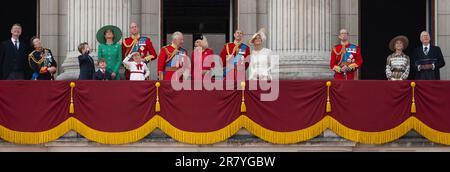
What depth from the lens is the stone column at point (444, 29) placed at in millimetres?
33875

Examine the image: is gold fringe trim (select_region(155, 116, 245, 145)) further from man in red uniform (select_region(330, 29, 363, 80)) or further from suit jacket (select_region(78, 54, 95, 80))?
man in red uniform (select_region(330, 29, 363, 80))

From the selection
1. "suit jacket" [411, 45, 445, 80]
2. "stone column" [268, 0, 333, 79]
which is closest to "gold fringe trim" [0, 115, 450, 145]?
"suit jacket" [411, 45, 445, 80]

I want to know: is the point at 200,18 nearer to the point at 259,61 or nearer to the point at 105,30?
the point at 105,30

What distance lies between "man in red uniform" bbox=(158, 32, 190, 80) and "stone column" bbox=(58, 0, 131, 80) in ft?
10.2

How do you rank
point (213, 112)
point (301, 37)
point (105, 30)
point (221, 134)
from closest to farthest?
point (221, 134), point (213, 112), point (105, 30), point (301, 37)

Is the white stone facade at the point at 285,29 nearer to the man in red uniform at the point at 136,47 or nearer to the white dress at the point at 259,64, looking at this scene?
the man in red uniform at the point at 136,47

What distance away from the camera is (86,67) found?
96.1ft

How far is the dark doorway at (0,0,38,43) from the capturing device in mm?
36156

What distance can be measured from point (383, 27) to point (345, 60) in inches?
320

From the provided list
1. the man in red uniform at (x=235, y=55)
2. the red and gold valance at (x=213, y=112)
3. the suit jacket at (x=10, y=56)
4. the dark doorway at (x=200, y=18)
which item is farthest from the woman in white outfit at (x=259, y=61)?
the dark doorway at (x=200, y=18)

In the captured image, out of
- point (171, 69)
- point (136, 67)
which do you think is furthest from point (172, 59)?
point (136, 67)

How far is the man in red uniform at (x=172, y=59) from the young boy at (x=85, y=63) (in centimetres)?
166

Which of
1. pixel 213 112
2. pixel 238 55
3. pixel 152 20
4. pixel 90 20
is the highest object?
pixel 152 20
